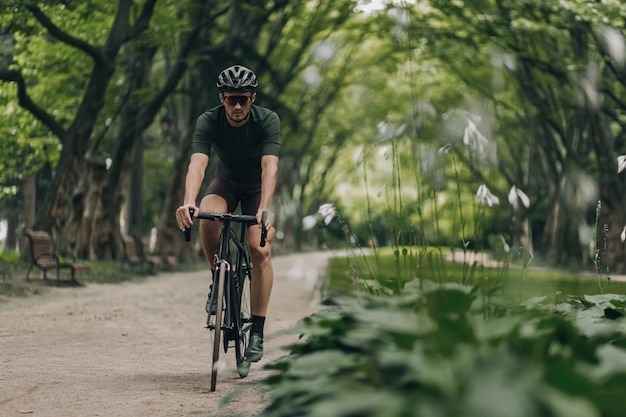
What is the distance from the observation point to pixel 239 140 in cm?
644

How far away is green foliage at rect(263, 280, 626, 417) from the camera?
2.24m

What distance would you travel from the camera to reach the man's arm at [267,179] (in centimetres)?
616

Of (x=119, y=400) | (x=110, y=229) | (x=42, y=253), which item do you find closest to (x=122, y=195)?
(x=110, y=229)

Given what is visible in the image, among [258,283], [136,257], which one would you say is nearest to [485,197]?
[258,283]

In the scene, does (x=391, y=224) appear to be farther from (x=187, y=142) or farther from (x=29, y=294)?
(x=187, y=142)

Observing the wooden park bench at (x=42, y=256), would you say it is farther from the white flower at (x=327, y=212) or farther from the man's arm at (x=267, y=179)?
the white flower at (x=327, y=212)

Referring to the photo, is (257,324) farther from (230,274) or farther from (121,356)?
(121,356)

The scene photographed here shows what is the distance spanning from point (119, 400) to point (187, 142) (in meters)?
20.7

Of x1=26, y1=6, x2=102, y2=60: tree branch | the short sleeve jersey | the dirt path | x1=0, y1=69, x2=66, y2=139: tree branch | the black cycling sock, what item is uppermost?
x1=26, y1=6, x2=102, y2=60: tree branch

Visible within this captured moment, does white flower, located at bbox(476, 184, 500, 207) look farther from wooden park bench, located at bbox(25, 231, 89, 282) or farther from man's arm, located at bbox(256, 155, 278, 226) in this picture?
wooden park bench, located at bbox(25, 231, 89, 282)

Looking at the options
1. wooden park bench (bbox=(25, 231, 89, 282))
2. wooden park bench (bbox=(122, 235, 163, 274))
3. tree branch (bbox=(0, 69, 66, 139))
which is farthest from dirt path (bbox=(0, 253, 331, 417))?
wooden park bench (bbox=(122, 235, 163, 274))

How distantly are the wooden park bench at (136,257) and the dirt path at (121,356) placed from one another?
742 cm

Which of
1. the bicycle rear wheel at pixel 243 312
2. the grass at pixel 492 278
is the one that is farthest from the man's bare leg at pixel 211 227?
the grass at pixel 492 278

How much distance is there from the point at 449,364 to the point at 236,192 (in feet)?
14.1
